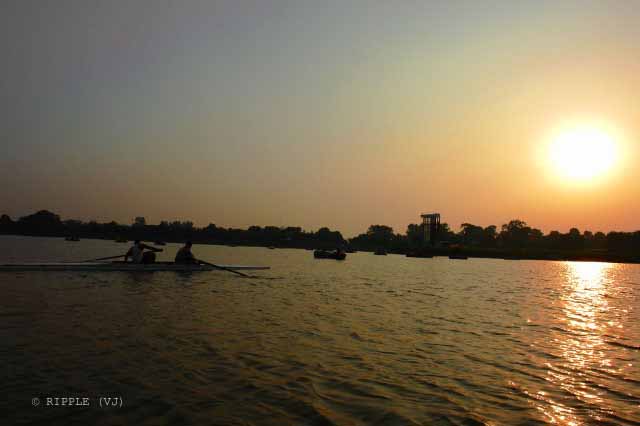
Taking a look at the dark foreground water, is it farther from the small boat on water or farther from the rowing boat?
the small boat on water

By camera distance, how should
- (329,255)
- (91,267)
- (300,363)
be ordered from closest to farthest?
(300,363), (91,267), (329,255)

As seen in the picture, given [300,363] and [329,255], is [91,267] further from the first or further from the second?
[329,255]

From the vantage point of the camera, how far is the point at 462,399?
10.3 m

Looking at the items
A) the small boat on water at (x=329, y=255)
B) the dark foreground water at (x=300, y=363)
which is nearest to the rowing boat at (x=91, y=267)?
the dark foreground water at (x=300, y=363)

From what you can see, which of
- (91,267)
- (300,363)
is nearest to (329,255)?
(91,267)

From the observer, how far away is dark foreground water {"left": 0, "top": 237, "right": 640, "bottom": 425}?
912cm

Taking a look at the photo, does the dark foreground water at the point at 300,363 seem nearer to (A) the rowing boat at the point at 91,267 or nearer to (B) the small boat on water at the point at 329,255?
(A) the rowing boat at the point at 91,267

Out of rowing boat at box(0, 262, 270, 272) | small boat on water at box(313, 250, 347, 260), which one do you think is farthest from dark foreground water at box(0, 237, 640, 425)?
small boat on water at box(313, 250, 347, 260)

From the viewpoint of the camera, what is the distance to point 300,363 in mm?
12680

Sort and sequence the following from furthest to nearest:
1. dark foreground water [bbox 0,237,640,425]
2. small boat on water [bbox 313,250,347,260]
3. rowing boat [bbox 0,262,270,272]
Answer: small boat on water [bbox 313,250,347,260], rowing boat [bbox 0,262,270,272], dark foreground water [bbox 0,237,640,425]

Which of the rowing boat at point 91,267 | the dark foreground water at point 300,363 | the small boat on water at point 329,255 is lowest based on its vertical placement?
the dark foreground water at point 300,363

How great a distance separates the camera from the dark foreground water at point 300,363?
9125mm

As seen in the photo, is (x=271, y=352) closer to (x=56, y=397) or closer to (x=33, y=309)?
(x=56, y=397)

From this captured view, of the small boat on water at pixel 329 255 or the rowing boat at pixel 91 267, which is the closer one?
the rowing boat at pixel 91 267
